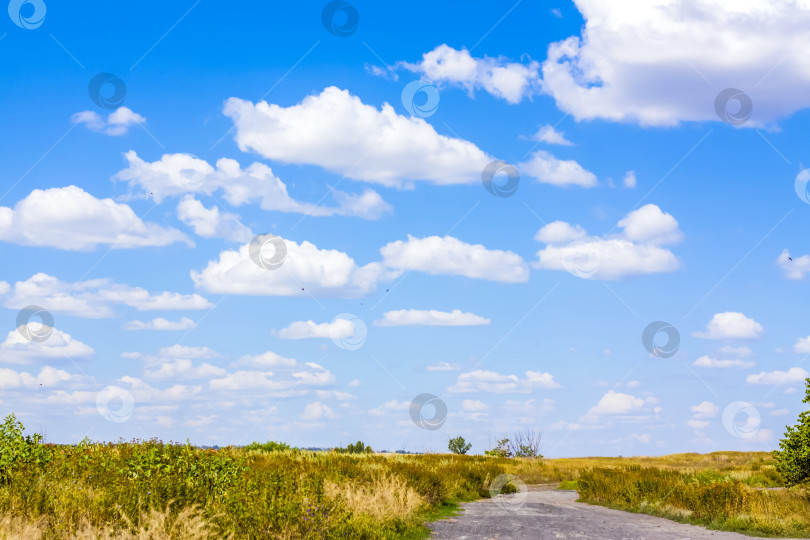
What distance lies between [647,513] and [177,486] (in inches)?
732

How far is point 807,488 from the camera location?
21.1 meters

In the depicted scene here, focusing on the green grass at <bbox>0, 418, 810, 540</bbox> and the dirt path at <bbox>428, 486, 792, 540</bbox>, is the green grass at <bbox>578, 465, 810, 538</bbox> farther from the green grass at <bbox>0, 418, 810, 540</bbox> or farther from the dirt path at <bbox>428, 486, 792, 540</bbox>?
the dirt path at <bbox>428, 486, 792, 540</bbox>

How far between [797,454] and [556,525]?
293 inches

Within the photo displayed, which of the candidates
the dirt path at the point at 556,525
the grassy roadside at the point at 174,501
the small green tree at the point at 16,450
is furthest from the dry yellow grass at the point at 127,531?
the dirt path at the point at 556,525

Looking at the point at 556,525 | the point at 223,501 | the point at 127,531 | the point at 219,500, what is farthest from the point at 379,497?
the point at 127,531

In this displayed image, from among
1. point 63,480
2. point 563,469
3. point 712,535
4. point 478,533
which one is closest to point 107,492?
point 63,480

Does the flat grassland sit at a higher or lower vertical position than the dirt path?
higher

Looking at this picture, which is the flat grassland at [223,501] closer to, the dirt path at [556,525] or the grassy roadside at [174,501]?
the grassy roadside at [174,501]

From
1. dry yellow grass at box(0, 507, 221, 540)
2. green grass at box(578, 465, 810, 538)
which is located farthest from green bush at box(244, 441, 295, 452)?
dry yellow grass at box(0, 507, 221, 540)

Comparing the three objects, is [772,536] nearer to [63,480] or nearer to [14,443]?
[63,480]

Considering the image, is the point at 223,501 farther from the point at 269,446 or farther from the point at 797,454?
the point at 269,446

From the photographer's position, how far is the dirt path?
1706 centimetres

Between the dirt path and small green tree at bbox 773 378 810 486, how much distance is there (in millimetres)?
3052

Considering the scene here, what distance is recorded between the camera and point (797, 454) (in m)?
20.2
